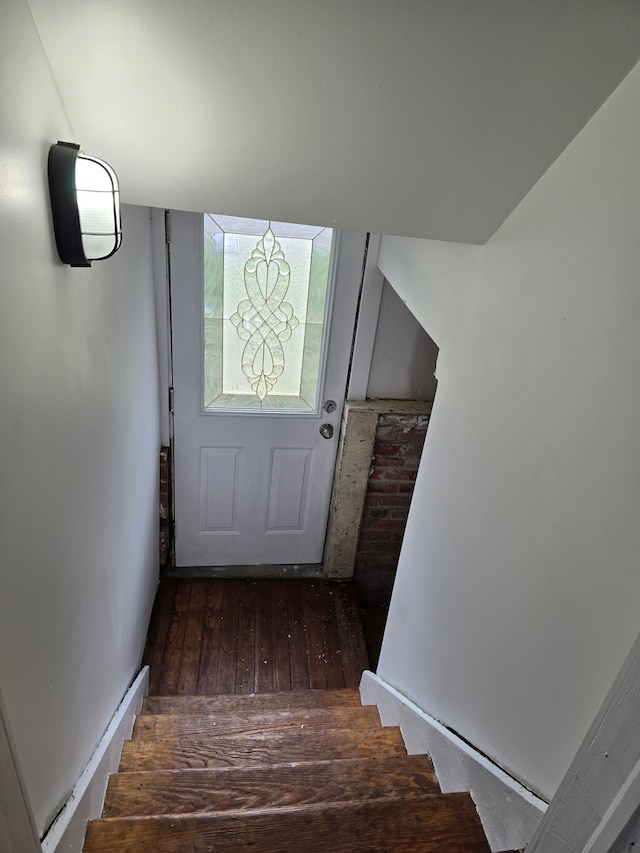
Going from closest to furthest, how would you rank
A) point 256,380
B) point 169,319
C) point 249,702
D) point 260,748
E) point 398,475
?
1. point 260,748
2. point 249,702
3. point 169,319
4. point 256,380
5. point 398,475

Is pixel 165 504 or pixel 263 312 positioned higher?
pixel 263 312

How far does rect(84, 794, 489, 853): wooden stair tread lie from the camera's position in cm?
120

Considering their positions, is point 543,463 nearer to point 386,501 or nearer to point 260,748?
point 260,748

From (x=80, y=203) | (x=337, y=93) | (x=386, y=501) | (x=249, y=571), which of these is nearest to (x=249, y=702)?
(x=249, y=571)

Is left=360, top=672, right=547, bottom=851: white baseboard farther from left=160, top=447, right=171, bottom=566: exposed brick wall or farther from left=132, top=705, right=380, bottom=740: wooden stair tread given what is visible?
left=160, top=447, right=171, bottom=566: exposed brick wall

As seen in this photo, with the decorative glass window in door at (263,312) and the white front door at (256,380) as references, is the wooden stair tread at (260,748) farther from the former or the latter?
the decorative glass window in door at (263,312)

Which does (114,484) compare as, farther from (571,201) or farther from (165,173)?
(571,201)

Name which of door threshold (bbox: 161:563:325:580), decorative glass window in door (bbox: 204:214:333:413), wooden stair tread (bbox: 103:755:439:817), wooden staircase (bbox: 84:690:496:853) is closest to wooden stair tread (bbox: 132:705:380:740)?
wooden staircase (bbox: 84:690:496:853)

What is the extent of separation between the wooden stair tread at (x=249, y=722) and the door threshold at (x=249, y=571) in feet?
3.19

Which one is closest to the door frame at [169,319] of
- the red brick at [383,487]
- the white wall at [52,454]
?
the white wall at [52,454]

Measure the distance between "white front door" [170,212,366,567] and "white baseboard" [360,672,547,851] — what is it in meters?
1.20

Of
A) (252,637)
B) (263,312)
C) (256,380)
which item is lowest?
(252,637)

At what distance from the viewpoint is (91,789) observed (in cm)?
129

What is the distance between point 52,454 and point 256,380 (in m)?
1.53
